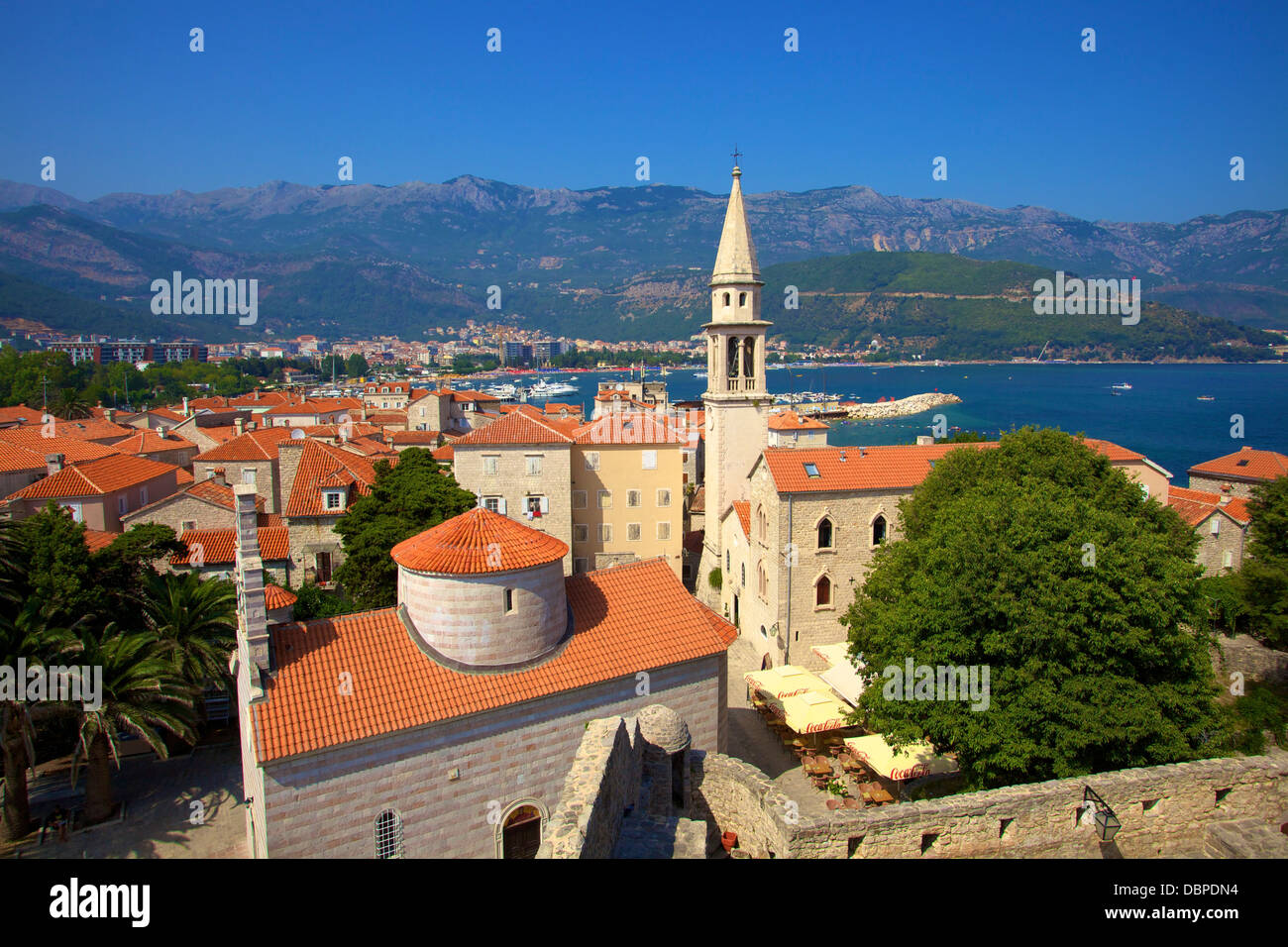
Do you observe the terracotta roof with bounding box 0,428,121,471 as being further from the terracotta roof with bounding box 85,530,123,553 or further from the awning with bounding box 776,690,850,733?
the awning with bounding box 776,690,850,733

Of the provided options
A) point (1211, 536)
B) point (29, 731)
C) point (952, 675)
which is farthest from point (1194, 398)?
point (29, 731)

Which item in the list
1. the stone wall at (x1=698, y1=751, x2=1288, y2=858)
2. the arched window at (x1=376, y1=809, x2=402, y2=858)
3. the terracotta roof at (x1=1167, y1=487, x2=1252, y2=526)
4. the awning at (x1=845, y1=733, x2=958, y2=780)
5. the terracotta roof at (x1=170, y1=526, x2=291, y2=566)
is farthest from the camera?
the terracotta roof at (x1=1167, y1=487, x2=1252, y2=526)

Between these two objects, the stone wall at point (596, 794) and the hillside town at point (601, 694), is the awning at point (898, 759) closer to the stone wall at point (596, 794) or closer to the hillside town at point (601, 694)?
the hillside town at point (601, 694)

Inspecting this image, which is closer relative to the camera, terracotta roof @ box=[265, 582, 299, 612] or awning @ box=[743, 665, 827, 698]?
terracotta roof @ box=[265, 582, 299, 612]

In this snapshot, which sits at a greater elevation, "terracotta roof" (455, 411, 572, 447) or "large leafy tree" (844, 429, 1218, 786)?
"terracotta roof" (455, 411, 572, 447)

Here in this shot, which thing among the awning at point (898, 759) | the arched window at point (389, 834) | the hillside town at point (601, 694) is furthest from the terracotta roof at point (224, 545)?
the awning at point (898, 759)

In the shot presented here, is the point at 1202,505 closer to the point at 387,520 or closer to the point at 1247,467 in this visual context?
the point at 1247,467

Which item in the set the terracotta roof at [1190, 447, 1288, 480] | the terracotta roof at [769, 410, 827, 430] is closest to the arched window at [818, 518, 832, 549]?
the terracotta roof at [1190, 447, 1288, 480]

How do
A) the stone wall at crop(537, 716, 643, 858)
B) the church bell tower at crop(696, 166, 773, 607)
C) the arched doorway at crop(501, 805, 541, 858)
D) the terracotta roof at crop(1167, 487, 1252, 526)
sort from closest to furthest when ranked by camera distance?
the stone wall at crop(537, 716, 643, 858) → the arched doorway at crop(501, 805, 541, 858) → the terracotta roof at crop(1167, 487, 1252, 526) → the church bell tower at crop(696, 166, 773, 607)
